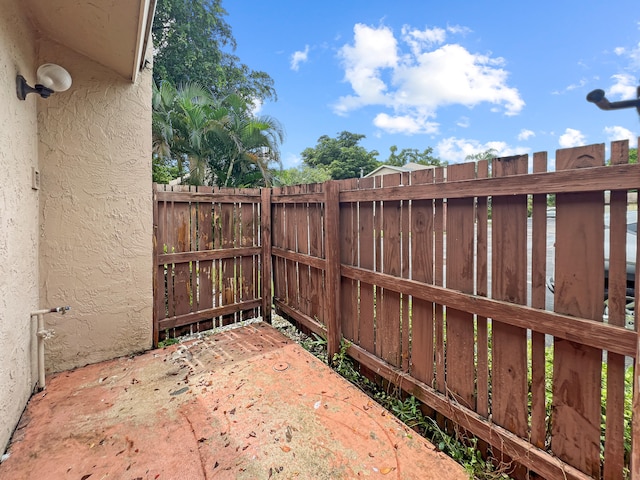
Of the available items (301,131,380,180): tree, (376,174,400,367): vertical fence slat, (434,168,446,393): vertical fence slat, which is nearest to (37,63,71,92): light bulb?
(376,174,400,367): vertical fence slat

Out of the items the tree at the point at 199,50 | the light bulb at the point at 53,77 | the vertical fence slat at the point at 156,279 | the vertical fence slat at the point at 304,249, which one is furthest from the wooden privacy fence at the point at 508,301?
the tree at the point at 199,50

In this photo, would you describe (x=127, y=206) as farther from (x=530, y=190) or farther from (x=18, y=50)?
(x=530, y=190)

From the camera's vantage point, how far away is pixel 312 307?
3.25 meters

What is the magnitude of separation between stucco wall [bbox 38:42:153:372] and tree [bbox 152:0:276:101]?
9585 mm

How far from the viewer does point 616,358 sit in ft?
4.01

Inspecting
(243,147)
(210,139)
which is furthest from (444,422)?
(210,139)

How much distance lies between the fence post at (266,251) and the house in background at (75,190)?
4.23 ft

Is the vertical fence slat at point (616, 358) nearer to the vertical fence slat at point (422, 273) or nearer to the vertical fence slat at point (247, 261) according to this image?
the vertical fence slat at point (422, 273)

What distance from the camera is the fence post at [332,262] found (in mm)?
2645

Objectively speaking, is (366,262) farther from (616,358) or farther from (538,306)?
(616,358)

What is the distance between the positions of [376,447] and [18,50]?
3.46m

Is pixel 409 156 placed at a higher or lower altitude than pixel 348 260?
higher

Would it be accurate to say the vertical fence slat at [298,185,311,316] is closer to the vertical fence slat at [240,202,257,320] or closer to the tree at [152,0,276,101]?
the vertical fence slat at [240,202,257,320]

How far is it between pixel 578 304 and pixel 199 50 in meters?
14.5
